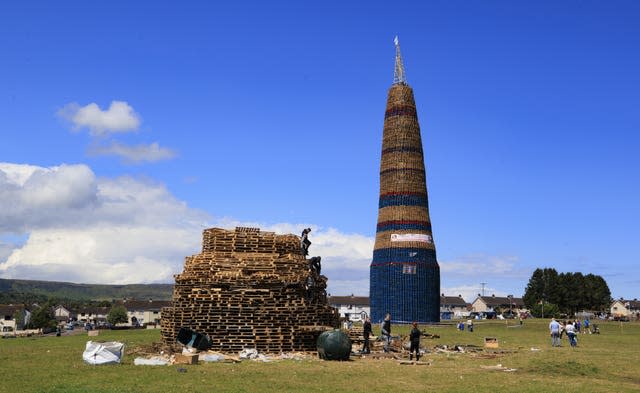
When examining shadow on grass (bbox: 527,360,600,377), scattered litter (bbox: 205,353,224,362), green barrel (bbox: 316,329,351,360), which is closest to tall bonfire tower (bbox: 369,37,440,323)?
green barrel (bbox: 316,329,351,360)

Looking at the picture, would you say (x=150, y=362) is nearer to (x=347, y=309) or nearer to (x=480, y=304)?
(x=347, y=309)

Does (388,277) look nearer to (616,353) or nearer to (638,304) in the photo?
(616,353)

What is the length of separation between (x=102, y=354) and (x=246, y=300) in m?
6.72

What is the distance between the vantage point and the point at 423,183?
6394 cm

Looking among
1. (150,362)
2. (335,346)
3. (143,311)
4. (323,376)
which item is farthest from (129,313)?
(323,376)

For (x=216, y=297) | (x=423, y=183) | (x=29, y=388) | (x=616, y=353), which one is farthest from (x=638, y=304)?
(x=29, y=388)

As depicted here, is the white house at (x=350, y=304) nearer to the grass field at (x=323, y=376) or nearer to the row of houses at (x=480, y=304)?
the row of houses at (x=480, y=304)

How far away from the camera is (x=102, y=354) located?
2144 centimetres

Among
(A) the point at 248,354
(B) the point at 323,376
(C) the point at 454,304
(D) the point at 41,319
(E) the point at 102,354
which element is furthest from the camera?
(C) the point at 454,304

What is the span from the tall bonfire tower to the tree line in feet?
161

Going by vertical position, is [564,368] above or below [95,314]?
above

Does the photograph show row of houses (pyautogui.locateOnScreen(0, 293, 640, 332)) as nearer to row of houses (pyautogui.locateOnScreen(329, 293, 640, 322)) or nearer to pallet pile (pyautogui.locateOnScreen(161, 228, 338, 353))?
row of houses (pyautogui.locateOnScreen(329, 293, 640, 322))

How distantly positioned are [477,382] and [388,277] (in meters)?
43.7

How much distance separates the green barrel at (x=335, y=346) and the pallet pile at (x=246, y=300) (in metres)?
2.18
